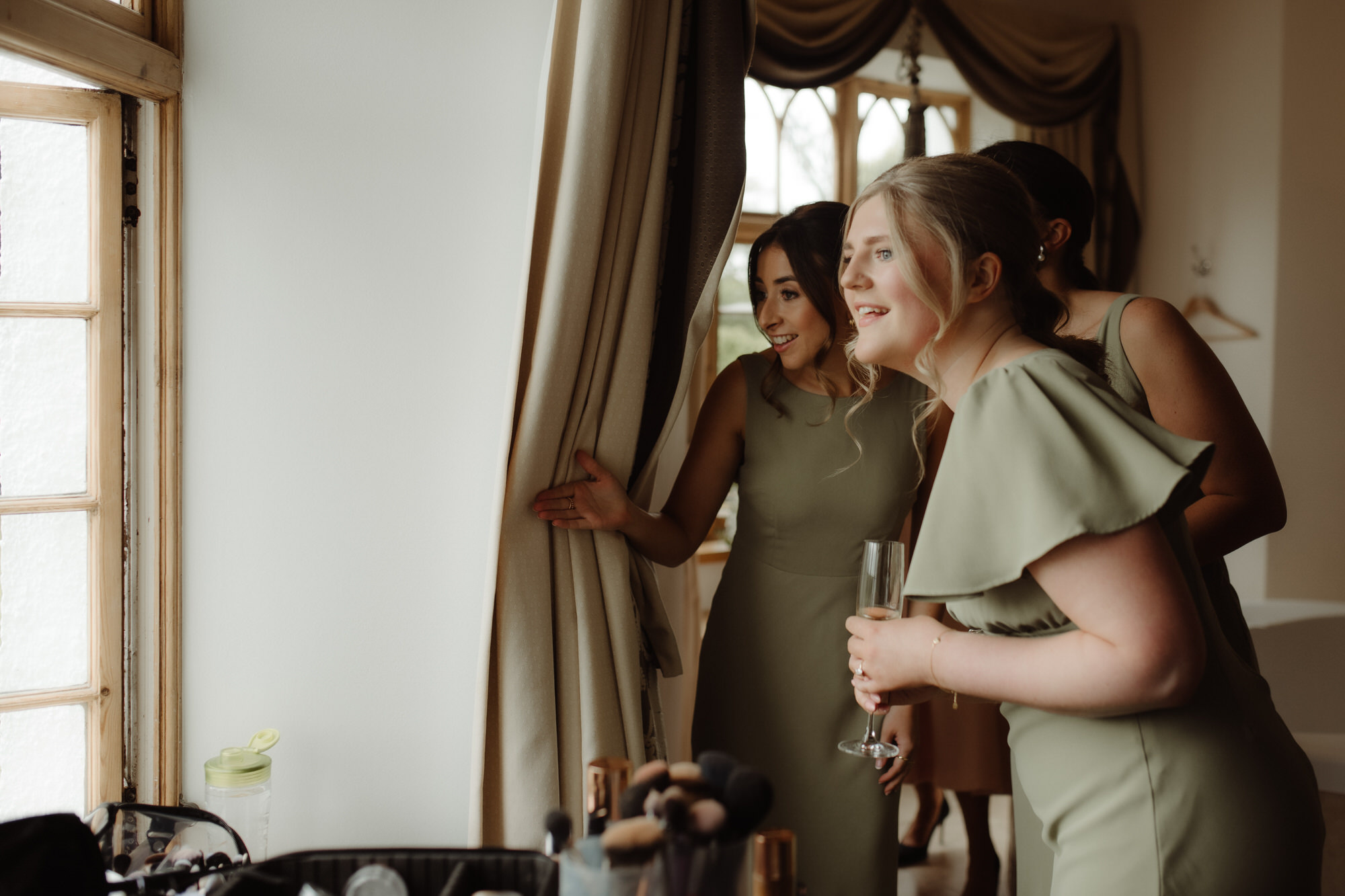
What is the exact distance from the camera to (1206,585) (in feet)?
4.56

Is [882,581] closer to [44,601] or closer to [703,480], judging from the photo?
[703,480]

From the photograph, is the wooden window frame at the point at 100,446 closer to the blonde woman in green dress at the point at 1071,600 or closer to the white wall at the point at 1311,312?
the blonde woman in green dress at the point at 1071,600

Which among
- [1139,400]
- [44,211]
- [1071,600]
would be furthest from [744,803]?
[44,211]

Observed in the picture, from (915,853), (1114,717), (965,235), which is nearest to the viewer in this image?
(1114,717)

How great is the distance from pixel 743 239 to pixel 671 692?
2.42 meters

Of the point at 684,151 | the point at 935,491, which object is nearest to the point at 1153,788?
the point at 935,491

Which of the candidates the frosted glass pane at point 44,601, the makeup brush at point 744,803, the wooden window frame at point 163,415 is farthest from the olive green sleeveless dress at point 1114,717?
the frosted glass pane at point 44,601

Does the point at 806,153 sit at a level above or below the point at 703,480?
above

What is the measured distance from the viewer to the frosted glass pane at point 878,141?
412cm

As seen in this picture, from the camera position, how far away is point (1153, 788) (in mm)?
959

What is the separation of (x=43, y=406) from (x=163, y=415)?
0.18 metres

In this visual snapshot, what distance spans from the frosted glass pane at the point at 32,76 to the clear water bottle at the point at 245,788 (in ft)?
3.52

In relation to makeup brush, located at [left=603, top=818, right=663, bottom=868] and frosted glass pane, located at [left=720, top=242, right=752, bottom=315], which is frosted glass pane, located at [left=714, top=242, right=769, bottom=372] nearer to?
frosted glass pane, located at [left=720, top=242, right=752, bottom=315]

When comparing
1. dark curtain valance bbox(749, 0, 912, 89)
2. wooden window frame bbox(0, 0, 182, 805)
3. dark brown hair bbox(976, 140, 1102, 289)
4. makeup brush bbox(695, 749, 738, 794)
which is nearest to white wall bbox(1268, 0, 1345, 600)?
dark curtain valance bbox(749, 0, 912, 89)
